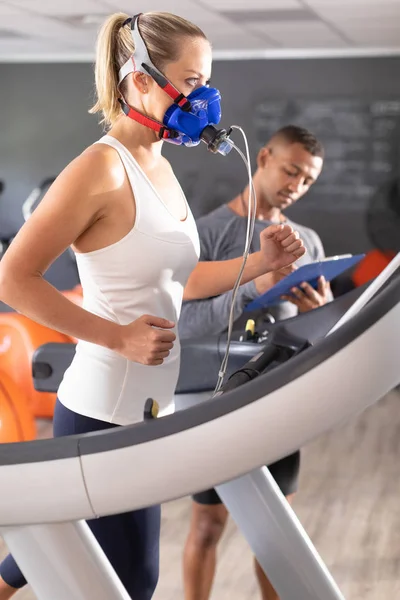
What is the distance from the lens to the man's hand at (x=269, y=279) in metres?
1.70

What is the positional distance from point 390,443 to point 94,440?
2.98m

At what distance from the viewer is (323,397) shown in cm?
91

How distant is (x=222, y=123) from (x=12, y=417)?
3227 millimetres

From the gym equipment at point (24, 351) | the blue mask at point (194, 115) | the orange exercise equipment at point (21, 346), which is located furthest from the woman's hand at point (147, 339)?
the orange exercise equipment at point (21, 346)

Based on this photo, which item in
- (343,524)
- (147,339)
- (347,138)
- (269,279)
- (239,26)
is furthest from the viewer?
(347,138)

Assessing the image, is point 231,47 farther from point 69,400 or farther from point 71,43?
point 69,400

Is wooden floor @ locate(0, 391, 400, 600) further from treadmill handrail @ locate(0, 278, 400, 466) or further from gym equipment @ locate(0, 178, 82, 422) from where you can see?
treadmill handrail @ locate(0, 278, 400, 466)

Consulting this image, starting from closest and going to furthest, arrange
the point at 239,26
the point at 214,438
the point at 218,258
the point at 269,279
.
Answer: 1. the point at 214,438
2. the point at 269,279
3. the point at 218,258
4. the point at 239,26

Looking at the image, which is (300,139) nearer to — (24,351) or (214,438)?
(214,438)

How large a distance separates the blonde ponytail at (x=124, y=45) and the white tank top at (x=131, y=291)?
0.12m

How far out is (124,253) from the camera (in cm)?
126

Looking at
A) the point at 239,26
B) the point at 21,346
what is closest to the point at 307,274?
the point at 21,346

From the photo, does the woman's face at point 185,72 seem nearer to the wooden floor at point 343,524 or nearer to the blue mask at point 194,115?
the blue mask at point 194,115

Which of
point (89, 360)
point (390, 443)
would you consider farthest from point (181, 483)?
point (390, 443)
